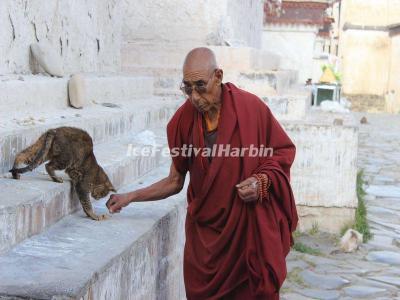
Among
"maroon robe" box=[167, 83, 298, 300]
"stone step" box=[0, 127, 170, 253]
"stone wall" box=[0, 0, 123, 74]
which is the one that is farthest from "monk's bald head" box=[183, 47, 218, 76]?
"stone wall" box=[0, 0, 123, 74]

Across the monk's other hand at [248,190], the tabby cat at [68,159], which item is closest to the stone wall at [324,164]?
the tabby cat at [68,159]

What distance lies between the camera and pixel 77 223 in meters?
2.86

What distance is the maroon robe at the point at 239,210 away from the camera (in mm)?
2508

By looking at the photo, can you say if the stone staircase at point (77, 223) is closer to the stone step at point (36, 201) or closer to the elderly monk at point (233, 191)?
the stone step at point (36, 201)

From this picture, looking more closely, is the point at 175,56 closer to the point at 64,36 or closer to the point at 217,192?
the point at 64,36

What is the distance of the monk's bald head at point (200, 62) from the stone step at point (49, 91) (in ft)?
4.52

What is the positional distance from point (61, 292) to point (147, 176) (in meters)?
2.09

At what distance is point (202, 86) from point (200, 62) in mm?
95

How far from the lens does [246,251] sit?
99.5 inches

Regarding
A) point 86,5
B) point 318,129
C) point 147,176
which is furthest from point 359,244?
point 86,5

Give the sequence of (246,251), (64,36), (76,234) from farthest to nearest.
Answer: (64,36) → (76,234) → (246,251)

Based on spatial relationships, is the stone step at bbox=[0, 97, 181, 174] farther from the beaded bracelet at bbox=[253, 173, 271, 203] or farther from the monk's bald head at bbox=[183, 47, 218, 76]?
the beaded bracelet at bbox=[253, 173, 271, 203]

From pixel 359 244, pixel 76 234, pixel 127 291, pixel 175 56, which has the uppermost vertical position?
pixel 175 56

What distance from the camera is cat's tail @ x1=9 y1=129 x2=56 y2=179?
2816 mm
